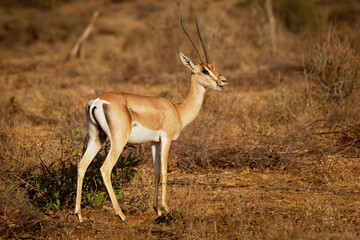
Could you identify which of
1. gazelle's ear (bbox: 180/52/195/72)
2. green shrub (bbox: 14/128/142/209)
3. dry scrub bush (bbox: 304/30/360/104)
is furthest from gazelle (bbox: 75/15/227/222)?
dry scrub bush (bbox: 304/30/360/104)

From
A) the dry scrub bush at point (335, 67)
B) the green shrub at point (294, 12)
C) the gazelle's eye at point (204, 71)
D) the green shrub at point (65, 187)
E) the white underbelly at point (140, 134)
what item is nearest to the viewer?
the white underbelly at point (140, 134)

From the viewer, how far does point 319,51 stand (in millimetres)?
8594

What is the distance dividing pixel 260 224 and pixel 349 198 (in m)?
1.58

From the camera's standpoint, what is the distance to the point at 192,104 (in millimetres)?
5547

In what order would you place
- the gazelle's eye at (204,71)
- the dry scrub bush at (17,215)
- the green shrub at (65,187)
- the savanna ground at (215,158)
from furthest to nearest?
the gazelle's eye at (204,71) → the green shrub at (65,187) → the savanna ground at (215,158) → the dry scrub bush at (17,215)

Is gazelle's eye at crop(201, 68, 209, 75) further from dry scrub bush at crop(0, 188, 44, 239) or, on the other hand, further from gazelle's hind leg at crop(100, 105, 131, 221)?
dry scrub bush at crop(0, 188, 44, 239)

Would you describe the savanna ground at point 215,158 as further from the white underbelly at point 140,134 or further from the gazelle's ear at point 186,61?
the gazelle's ear at point 186,61

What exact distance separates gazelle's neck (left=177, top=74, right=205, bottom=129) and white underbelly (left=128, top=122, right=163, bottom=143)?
0.59 metres

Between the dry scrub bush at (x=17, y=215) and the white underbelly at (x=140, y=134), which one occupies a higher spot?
the white underbelly at (x=140, y=134)

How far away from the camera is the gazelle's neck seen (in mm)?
5484

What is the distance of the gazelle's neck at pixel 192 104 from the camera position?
18.0ft

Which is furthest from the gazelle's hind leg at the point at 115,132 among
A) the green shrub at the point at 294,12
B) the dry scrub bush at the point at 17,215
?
the green shrub at the point at 294,12

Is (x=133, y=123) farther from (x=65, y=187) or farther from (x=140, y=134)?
(x=65, y=187)

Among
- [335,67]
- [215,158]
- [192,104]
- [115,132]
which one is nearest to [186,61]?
[192,104]
